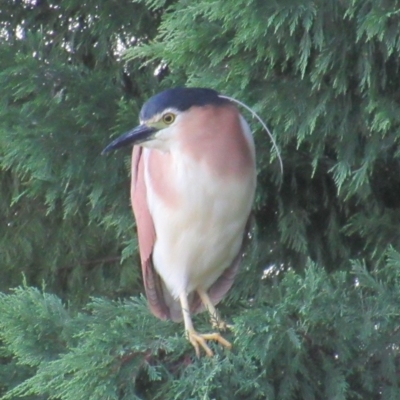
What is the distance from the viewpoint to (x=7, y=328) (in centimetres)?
206

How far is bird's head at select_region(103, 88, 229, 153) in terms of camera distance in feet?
6.59

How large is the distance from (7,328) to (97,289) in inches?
41.9

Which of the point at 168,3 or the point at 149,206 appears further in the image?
the point at 168,3

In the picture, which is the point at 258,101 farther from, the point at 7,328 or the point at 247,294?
the point at 7,328

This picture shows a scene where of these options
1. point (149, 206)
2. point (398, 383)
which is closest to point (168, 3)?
point (149, 206)

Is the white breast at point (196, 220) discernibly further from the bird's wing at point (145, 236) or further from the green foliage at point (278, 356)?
the green foliage at point (278, 356)

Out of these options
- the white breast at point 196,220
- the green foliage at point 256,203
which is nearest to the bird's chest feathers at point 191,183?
the white breast at point 196,220

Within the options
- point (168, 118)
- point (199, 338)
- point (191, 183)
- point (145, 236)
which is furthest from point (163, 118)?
point (199, 338)

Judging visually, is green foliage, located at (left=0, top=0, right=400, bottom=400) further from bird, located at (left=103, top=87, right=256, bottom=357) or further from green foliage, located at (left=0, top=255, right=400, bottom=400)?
bird, located at (left=103, top=87, right=256, bottom=357)

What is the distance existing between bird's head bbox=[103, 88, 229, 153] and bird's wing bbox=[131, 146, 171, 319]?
0.54 ft

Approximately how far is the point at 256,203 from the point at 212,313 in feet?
1.34

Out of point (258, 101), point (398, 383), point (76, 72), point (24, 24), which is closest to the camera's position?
point (398, 383)

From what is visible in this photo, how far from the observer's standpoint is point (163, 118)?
203 centimetres

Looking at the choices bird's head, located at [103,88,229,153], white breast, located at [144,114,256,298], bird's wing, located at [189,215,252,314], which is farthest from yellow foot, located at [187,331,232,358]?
bird's head, located at [103,88,229,153]
